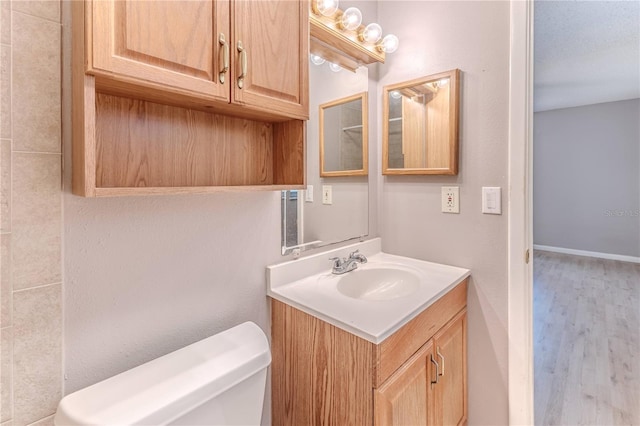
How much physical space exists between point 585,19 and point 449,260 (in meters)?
2.28

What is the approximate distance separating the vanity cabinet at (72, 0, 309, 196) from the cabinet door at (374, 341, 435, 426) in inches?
26.5

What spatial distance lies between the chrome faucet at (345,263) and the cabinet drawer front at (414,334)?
385 mm

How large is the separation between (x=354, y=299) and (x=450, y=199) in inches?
28.2

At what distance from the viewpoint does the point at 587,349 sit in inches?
87.7

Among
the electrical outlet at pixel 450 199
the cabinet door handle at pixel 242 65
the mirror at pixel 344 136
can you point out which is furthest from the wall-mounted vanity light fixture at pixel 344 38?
the electrical outlet at pixel 450 199

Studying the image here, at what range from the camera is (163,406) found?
0.71 m

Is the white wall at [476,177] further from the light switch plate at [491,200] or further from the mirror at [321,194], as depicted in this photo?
the mirror at [321,194]

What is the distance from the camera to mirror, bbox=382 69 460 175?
142 cm

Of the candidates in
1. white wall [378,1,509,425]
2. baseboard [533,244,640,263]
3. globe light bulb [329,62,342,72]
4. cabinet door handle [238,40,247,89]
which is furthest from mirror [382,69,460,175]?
baseboard [533,244,640,263]

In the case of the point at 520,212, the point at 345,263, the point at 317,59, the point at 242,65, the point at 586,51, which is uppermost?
the point at 586,51

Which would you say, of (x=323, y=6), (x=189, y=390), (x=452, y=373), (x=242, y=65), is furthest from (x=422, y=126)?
(x=189, y=390)

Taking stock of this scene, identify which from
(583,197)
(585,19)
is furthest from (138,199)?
(583,197)

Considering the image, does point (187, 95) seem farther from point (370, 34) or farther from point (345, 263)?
point (370, 34)

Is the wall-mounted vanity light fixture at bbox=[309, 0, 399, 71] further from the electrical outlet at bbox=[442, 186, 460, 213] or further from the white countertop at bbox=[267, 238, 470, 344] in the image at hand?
the white countertop at bbox=[267, 238, 470, 344]
